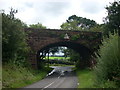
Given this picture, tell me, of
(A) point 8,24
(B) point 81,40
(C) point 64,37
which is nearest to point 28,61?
(C) point 64,37

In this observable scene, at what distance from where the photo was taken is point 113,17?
3812 centimetres

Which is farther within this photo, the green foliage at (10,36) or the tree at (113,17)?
the tree at (113,17)

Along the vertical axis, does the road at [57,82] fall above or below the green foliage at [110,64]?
below

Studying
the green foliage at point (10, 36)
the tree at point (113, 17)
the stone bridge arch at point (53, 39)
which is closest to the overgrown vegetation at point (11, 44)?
the green foliage at point (10, 36)

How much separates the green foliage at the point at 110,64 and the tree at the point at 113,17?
Answer: 2262 centimetres

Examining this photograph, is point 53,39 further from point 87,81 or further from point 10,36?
point 87,81

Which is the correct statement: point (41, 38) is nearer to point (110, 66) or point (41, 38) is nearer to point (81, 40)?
point (81, 40)

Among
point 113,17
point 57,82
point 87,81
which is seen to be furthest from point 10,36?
point 113,17

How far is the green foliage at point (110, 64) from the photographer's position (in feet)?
49.2

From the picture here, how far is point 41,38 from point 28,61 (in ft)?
15.7

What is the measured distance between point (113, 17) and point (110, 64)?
24.2 meters

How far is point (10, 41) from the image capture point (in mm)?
26641

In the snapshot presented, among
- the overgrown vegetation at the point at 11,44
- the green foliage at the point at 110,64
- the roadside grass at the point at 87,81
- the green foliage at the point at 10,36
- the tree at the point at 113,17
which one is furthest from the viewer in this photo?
the tree at the point at 113,17

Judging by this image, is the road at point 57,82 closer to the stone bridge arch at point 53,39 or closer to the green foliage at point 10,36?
the green foliage at point 10,36
